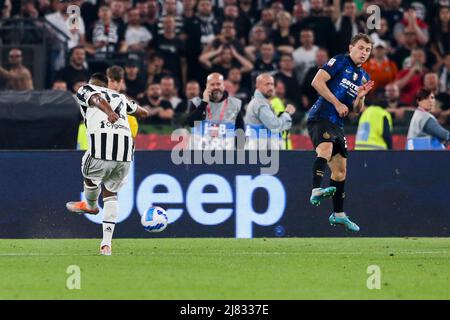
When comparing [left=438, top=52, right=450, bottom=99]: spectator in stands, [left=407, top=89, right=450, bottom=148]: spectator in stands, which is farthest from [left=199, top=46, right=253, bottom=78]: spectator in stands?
[left=407, top=89, right=450, bottom=148]: spectator in stands

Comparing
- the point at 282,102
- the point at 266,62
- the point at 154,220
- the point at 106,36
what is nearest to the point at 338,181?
the point at 154,220

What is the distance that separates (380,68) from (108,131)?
8.53m

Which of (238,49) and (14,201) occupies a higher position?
(238,49)

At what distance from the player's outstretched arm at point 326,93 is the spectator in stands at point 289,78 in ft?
21.7

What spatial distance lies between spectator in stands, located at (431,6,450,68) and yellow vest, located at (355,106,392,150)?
425cm

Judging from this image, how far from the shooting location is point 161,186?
15742mm

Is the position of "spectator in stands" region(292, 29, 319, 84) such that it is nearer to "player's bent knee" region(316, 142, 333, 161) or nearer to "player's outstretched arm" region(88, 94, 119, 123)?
"player's bent knee" region(316, 142, 333, 161)

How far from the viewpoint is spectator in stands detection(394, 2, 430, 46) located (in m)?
21.5

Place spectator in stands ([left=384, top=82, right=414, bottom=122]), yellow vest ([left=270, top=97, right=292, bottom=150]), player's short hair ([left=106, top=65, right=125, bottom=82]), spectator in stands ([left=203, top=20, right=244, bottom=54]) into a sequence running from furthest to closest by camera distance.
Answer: spectator in stands ([left=203, top=20, right=244, bottom=54]) → spectator in stands ([left=384, top=82, right=414, bottom=122]) → yellow vest ([left=270, top=97, right=292, bottom=150]) → player's short hair ([left=106, top=65, right=125, bottom=82])

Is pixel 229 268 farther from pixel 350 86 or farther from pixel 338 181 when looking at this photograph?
pixel 350 86

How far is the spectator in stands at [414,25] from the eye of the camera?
21547 millimetres
